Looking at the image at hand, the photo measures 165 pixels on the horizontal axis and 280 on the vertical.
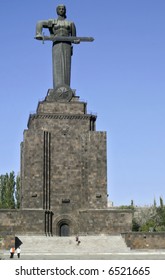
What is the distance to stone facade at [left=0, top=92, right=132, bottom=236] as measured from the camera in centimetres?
4803

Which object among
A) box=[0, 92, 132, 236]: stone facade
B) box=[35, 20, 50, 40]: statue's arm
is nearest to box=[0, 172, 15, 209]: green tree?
box=[0, 92, 132, 236]: stone facade

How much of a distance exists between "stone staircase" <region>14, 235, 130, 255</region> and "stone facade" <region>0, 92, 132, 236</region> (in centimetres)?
219

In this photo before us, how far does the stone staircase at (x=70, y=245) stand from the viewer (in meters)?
41.3

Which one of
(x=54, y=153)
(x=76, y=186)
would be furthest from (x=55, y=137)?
(x=76, y=186)

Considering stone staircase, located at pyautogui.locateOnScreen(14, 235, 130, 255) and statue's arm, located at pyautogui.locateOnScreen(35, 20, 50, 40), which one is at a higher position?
statue's arm, located at pyautogui.locateOnScreen(35, 20, 50, 40)

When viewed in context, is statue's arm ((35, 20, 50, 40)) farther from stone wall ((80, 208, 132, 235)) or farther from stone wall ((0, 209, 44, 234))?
stone wall ((80, 208, 132, 235))

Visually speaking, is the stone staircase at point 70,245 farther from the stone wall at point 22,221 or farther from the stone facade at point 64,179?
the stone facade at point 64,179

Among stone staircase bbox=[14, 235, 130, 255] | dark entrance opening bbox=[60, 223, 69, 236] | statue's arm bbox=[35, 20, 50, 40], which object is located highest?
statue's arm bbox=[35, 20, 50, 40]

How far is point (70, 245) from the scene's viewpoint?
42938mm

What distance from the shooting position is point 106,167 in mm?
50000
